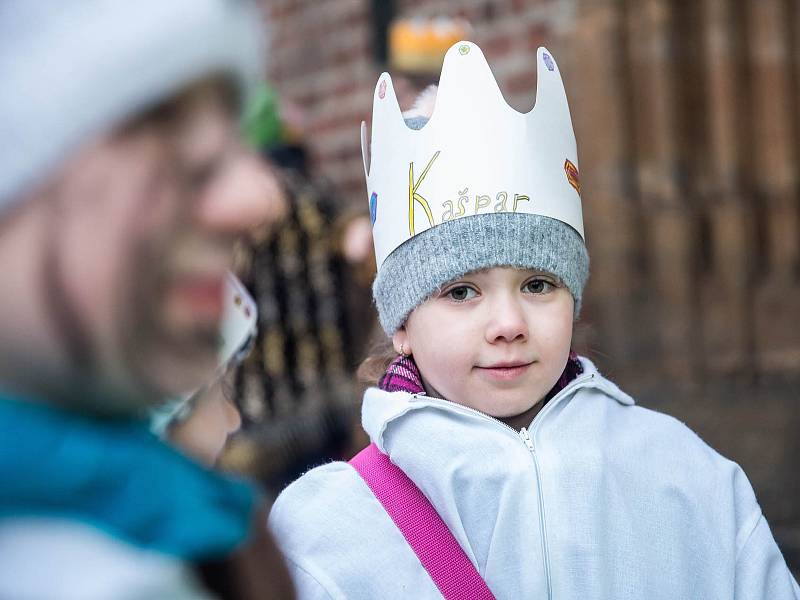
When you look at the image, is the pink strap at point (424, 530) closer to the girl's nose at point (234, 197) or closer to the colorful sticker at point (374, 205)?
the colorful sticker at point (374, 205)

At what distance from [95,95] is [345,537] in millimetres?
1128

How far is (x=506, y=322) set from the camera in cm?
188

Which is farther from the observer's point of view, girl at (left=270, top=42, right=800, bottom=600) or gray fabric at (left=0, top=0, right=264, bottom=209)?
girl at (left=270, top=42, right=800, bottom=600)

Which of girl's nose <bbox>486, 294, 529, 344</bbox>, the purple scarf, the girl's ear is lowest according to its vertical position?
the purple scarf

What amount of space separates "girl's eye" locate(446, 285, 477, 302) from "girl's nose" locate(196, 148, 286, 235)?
99 cm

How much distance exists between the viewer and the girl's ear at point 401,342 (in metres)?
2.10

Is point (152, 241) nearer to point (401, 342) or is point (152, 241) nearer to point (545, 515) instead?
point (545, 515)

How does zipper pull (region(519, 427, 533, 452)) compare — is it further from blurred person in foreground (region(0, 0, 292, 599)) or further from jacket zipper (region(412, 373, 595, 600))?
blurred person in foreground (region(0, 0, 292, 599))

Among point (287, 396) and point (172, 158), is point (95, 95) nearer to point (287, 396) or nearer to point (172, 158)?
point (172, 158)

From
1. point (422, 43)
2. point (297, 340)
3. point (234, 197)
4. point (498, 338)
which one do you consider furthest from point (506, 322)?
point (297, 340)

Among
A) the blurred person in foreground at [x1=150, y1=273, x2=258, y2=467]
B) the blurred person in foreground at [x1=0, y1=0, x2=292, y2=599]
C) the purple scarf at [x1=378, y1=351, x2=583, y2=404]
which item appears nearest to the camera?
the blurred person in foreground at [x1=0, y1=0, x2=292, y2=599]

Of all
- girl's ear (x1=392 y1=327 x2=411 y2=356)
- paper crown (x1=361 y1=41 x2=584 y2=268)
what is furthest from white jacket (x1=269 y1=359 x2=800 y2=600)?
paper crown (x1=361 y1=41 x2=584 y2=268)

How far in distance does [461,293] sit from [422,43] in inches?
85.7

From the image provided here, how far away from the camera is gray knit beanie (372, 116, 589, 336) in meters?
1.93
